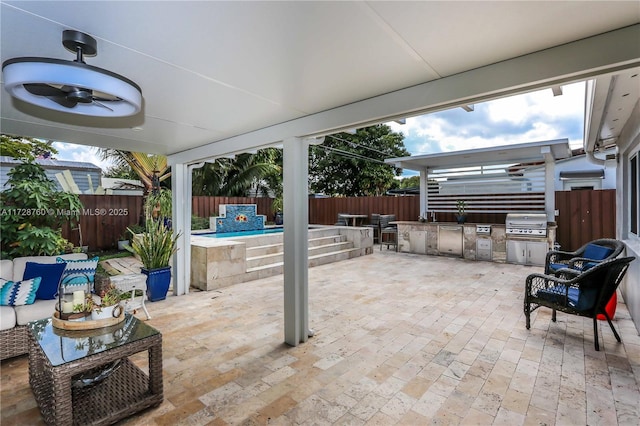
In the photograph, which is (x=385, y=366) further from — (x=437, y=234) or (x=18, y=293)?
(x=437, y=234)

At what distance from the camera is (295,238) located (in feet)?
10.6

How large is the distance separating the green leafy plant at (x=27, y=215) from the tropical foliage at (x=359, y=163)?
11131mm

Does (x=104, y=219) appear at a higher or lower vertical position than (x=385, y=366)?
higher

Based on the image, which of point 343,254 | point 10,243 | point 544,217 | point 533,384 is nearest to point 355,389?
point 533,384

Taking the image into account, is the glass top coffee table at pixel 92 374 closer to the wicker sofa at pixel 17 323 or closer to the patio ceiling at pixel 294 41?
the wicker sofa at pixel 17 323

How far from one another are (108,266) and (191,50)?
592 centimetres

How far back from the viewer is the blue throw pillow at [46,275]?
319cm

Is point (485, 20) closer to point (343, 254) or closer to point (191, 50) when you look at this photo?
point (191, 50)

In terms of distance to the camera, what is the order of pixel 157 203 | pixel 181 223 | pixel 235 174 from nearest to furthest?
pixel 181 223, pixel 157 203, pixel 235 174

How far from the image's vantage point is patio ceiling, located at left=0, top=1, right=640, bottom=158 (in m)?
1.46

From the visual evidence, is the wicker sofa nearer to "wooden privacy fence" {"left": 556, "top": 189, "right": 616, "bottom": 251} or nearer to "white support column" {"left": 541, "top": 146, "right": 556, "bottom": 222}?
"white support column" {"left": 541, "top": 146, "right": 556, "bottom": 222}

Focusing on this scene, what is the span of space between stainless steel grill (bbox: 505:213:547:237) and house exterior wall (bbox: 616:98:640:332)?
60.5 inches

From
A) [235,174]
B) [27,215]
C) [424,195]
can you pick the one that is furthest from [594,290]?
[235,174]

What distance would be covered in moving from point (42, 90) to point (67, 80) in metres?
0.41
